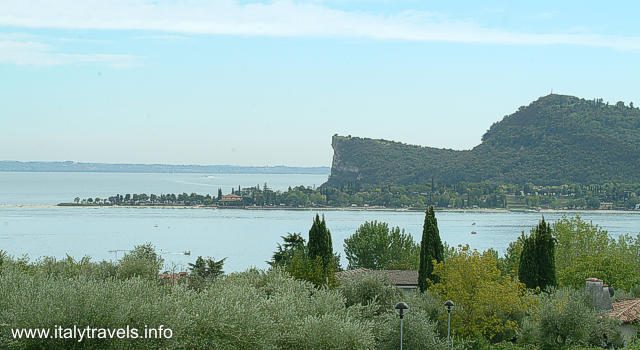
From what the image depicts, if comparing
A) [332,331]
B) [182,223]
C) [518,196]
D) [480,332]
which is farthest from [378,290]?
[518,196]

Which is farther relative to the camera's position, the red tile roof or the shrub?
the red tile roof

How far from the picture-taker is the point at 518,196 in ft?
588

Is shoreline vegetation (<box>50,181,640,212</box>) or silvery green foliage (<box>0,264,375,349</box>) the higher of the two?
shoreline vegetation (<box>50,181,640,212</box>)

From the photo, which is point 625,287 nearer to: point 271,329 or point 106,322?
point 271,329

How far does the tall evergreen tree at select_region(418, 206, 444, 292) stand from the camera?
32938mm

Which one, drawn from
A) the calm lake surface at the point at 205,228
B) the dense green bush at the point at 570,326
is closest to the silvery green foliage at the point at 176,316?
the dense green bush at the point at 570,326

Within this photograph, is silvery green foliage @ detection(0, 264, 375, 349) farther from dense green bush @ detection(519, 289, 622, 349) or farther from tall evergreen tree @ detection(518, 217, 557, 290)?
tall evergreen tree @ detection(518, 217, 557, 290)

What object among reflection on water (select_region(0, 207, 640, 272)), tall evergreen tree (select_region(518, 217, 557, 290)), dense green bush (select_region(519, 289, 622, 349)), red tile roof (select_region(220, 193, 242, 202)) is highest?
red tile roof (select_region(220, 193, 242, 202))

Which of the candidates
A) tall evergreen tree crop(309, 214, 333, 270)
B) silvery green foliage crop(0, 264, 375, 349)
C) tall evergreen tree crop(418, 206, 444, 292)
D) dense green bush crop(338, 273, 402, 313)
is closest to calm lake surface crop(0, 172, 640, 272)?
tall evergreen tree crop(309, 214, 333, 270)

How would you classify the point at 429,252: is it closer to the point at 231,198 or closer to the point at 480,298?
the point at 480,298

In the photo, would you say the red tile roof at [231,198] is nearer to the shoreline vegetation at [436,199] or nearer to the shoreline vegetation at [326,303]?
the shoreline vegetation at [436,199]

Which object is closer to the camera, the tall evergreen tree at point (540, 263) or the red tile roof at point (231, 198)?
the tall evergreen tree at point (540, 263)

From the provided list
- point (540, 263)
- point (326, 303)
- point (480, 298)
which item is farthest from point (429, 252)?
point (326, 303)

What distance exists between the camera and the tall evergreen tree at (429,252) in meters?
32.9
